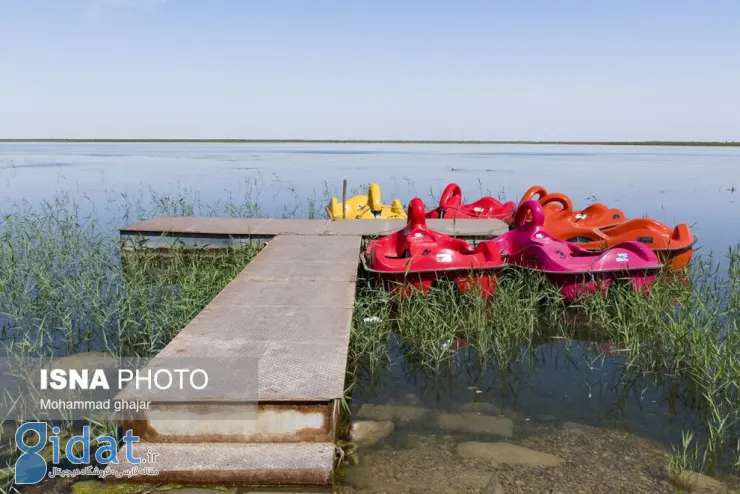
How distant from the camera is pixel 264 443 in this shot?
3.59 meters

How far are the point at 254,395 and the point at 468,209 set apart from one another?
10138mm

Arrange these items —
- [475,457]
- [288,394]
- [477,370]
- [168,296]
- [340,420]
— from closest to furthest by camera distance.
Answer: [288,394], [475,457], [340,420], [477,370], [168,296]

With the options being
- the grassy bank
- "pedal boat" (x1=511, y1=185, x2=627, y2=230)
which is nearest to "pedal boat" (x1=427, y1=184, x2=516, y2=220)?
"pedal boat" (x1=511, y1=185, x2=627, y2=230)

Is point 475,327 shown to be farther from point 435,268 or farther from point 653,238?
point 653,238

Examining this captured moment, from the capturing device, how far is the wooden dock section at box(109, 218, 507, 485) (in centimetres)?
343

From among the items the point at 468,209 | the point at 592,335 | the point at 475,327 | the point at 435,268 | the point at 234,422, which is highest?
the point at 468,209

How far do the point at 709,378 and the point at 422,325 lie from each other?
8.89 ft

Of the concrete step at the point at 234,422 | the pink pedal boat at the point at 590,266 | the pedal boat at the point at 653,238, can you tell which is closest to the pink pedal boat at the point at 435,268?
the pink pedal boat at the point at 590,266

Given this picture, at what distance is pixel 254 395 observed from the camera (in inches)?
139

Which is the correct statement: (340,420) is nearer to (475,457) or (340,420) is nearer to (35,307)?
(475,457)

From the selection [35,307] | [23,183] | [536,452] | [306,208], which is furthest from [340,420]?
[23,183]

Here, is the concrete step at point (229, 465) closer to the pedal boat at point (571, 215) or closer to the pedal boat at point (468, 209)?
the pedal boat at point (571, 215)

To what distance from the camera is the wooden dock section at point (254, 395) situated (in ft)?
11.2

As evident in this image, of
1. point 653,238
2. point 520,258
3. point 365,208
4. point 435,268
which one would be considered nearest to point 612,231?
point 653,238
